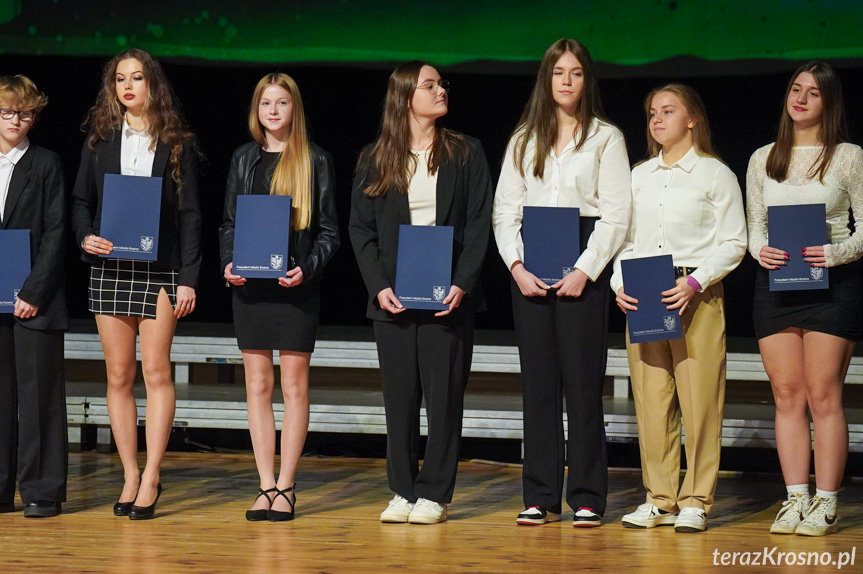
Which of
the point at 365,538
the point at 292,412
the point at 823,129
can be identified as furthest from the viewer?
the point at 292,412

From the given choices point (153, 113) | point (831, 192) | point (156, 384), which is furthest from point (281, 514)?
point (831, 192)

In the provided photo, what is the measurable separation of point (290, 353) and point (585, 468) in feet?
3.56

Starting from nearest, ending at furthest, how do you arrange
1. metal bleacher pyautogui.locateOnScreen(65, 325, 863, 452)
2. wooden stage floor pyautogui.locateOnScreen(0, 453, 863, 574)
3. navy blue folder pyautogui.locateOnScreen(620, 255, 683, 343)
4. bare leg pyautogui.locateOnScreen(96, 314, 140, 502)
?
wooden stage floor pyautogui.locateOnScreen(0, 453, 863, 574) → navy blue folder pyautogui.locateOnScreen(620, 255, 683, 343) → bare leg pyautogui.locateOnScreen(96, 314, 140, 502) → metal bleacher pyautogui.locateOnScreen(65, 325, 863, 452)

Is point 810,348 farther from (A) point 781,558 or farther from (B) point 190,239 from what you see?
(B) point 190,239

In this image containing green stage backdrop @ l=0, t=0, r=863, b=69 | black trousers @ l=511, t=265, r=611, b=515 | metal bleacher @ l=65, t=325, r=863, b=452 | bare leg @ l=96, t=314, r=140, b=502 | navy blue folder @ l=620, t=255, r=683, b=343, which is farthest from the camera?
green stage backdrop @ l=0, t=0, r=863, b=69

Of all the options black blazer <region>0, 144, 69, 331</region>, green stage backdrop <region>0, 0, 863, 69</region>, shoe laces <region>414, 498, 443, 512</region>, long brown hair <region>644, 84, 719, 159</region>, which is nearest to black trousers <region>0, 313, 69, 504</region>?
black blazer <region>0, 144, 69, 331</region>

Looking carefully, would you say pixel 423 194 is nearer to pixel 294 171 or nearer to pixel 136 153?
pixel 294 171

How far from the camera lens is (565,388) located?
3689 millimetres

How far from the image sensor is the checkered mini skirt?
3717 mm

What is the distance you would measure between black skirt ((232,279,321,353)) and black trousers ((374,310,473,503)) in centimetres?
27

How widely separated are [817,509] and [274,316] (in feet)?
6.35

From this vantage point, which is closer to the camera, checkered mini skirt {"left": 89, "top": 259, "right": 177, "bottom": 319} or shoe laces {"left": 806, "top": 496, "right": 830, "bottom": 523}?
shoe laces {"left": 806, "top": 496, "right": 830, "bottom": 523}

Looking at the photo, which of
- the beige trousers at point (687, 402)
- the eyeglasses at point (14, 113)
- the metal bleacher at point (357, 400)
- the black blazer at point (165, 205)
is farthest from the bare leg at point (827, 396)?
the eyeglasses at point (14, 113)

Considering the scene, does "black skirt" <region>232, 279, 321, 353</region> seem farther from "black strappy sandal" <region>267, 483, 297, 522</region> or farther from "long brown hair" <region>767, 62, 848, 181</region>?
"long brown hair" <region>767, 62, 848, 181</region>
